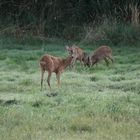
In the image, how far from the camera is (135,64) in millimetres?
15000

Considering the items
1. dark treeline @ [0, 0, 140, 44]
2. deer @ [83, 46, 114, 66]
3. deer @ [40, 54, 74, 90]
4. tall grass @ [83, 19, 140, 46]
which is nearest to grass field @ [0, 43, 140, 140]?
deer @ [40, 54, 74, 90]

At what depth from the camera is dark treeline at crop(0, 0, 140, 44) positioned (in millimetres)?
20578

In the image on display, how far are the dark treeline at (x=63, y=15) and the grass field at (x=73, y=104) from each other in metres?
5.60

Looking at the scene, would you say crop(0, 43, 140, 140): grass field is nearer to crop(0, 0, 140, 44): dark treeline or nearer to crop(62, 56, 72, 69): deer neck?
crop(62, 56, 72, 69): deer neck

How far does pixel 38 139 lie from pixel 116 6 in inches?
577

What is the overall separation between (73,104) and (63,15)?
41.6 feet

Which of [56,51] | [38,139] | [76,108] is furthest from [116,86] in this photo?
[56,51]

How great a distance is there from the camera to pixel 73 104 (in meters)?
9.60

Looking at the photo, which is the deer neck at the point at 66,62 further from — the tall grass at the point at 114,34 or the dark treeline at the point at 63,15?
the dark treeline at the point at 63,15

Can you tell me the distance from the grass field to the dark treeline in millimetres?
5598

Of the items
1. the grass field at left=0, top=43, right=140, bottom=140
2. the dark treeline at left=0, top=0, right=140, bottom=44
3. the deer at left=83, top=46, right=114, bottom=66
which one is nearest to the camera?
the grass field at left=0, top=43, right=140, bottom=140

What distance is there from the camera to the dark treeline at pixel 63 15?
67.5 ft

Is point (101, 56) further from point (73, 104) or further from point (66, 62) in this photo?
point (73, 104)

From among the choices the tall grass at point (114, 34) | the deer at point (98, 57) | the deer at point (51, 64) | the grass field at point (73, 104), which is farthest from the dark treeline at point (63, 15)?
the deer at point (51, 64)
